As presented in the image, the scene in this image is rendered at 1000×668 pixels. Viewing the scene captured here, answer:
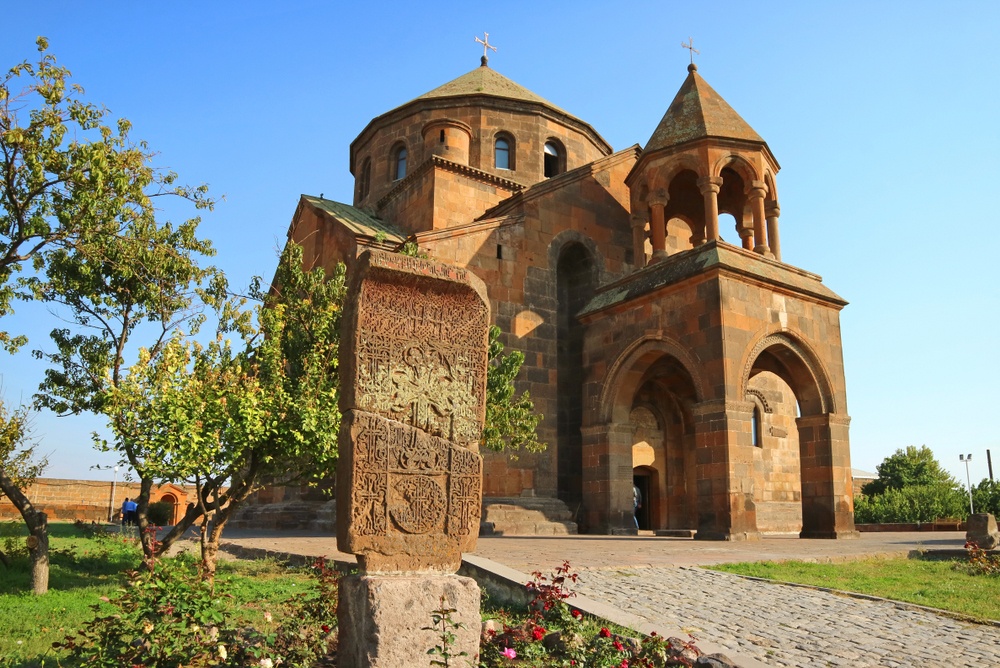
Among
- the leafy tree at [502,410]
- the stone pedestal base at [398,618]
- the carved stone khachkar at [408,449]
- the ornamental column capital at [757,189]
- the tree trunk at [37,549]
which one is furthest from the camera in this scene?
the ornamental column capital at [757,189]

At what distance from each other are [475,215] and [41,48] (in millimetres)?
10008

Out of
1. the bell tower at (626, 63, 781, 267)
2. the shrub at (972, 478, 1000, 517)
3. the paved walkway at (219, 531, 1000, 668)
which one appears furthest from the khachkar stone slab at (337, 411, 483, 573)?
the shrub at (972, 478, 1000, 517)

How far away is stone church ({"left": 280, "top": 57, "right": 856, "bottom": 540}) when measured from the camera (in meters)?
11.2

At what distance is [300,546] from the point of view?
9.02 meters

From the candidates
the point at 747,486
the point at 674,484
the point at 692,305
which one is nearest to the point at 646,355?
the point at 692,305

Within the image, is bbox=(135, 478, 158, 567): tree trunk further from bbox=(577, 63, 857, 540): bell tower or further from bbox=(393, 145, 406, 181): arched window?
bbox=(393, 145, 406, 181): arched window

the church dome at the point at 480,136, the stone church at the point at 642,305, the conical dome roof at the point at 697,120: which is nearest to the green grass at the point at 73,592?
the stone church at the point at 642,305

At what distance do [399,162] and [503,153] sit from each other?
2.75 m

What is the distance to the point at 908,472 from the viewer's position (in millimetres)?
31547

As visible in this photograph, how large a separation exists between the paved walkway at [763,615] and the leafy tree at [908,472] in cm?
2611

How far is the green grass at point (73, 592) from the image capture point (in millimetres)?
4457

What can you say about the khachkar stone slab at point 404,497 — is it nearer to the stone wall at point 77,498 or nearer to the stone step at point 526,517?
the stone step at point 526,517

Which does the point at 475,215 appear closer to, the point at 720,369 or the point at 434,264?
the point at 720,369

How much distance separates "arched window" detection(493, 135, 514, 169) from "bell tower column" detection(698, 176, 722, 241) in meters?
6.02
